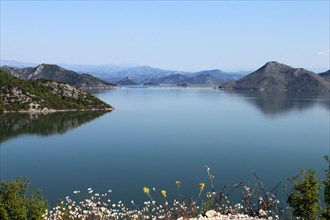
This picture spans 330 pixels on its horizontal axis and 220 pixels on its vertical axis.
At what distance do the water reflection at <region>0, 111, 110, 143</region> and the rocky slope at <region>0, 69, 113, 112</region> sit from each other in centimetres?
804

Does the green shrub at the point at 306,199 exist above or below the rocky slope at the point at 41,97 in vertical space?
below

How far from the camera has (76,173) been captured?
1918 inches

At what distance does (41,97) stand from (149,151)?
265ft

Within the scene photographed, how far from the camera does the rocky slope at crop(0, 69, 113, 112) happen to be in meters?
125

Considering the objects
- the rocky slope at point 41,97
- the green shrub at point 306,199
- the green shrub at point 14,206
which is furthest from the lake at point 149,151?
the green shrub at point 14,206

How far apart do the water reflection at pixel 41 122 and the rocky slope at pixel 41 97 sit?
317 inches

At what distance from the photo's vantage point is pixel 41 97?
133 m

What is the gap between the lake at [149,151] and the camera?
144 feet

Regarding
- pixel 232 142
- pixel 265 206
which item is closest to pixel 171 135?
pixel 232 142

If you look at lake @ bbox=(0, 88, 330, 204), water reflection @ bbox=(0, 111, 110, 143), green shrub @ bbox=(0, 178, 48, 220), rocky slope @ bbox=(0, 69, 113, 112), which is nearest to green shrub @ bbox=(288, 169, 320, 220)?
green shrub @ bbox=(0, 178, 48, 220)

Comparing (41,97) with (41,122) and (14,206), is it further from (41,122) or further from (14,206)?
(14,206)

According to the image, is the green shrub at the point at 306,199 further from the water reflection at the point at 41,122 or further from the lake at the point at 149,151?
the water reflection at the point at 41,122

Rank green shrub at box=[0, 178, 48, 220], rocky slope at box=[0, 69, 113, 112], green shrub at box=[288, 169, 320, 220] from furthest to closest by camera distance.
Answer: rocky slope at box=[0, 69, 113, 112] < green shrub at box=[0, 178, 48, 220] < green shrub at box=[288, 169, 320, 220]

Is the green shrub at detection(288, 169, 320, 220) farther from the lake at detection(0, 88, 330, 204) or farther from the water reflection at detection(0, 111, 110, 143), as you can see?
the water reflection at detection(0, 111, 110, 143)
